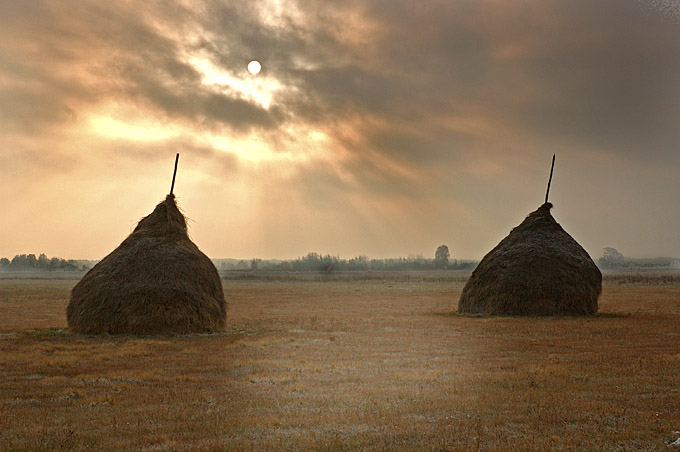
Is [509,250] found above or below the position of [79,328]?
above

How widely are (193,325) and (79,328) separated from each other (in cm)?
410

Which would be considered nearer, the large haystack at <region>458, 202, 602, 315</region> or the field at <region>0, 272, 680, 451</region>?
the field at <region>0, 272, 680, 451</region>

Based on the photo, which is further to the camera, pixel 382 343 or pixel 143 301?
pixel 143 301

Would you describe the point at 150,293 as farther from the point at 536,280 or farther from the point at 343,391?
the point at 536,280

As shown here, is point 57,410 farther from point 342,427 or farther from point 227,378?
point 342,427

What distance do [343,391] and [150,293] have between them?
1169 centimetres

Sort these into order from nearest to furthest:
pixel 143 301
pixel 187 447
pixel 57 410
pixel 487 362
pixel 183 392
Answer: pixel 187 447
pixel 57 410
pixel 183 392
pixel 487 362
pixel 143 301

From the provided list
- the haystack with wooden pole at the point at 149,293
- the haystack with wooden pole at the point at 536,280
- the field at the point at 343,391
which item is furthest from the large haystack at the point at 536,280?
the haystack with wooden pole at the point at 149,293

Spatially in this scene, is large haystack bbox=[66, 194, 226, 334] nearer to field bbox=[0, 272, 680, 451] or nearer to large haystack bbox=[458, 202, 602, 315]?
field bbox=[0, 272, 680, 451]

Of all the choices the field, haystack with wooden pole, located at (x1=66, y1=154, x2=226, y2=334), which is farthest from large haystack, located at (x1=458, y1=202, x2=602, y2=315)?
haystack with wooden pole, located at (x1=66, y1=154, x2=226, y2=334)

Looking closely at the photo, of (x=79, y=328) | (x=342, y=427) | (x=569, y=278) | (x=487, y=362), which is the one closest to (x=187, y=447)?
(x=342, y=427)

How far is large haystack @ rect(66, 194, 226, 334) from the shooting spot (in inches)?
803

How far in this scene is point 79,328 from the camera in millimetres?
20781

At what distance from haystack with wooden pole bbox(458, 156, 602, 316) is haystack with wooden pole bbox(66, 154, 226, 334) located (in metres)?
14.3
